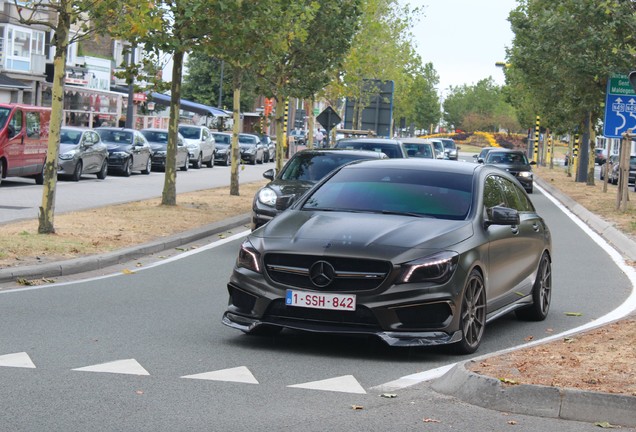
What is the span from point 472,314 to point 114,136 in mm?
33380

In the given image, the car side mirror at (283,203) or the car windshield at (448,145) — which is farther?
the car windshield at (448,145)

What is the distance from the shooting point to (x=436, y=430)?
6.59m

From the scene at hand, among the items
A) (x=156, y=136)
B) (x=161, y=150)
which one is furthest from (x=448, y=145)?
(x=161, y=150)

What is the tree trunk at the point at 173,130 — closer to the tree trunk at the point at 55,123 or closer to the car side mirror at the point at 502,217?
the tree trunk at the point at 55,123

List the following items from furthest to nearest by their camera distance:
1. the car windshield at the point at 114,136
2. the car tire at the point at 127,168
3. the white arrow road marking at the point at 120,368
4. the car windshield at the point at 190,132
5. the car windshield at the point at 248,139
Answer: the car windshield at the point at 248,139 < the car windshield at the point at 190,132 < the car windshield at the point at 114,136 < the car tire at the point at 127,168 < the white arrow road marking at the point at 120,368

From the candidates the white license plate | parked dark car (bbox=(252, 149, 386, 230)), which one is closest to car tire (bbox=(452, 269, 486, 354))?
the white license plate

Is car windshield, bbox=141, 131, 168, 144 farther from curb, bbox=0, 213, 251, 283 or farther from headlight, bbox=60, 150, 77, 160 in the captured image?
curb, bbox=0, 213, 251, 283

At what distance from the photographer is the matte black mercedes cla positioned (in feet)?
29.0

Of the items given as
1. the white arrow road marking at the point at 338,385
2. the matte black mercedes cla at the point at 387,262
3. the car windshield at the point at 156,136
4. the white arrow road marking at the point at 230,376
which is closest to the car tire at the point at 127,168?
the car windshield at the point at 156,136

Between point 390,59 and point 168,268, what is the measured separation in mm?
62235

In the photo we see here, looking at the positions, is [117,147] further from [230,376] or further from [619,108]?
[230,376]

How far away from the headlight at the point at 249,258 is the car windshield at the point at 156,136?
3875 cm

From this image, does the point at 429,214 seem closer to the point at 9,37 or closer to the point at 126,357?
the point at 126,357

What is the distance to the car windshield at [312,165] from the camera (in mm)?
17859
